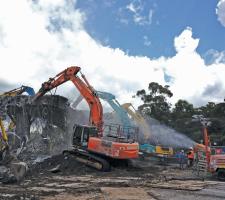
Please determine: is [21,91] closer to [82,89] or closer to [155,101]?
[82,89]

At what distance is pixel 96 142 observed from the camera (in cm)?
2317

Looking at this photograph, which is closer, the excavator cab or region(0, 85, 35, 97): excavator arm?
the excavator cab

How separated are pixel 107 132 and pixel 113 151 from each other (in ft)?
9.80

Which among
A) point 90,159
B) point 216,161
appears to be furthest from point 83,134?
point 216,161

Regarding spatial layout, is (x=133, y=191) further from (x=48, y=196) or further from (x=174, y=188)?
(x=48, y=196)

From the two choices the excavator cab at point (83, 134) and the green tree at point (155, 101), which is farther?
the green tree at point (155, 101)

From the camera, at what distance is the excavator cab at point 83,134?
23859 millimetres

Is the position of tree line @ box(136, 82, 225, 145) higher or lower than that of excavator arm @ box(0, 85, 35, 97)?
higher

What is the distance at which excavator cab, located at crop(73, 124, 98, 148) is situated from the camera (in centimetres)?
2386

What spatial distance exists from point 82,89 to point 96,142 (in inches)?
175

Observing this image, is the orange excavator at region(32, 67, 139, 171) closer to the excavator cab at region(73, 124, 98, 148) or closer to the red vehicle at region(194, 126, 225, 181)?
the excavator cab at region(73, 124, 98, 148)

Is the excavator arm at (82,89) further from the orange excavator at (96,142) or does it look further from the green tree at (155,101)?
the green tree at (155,101)

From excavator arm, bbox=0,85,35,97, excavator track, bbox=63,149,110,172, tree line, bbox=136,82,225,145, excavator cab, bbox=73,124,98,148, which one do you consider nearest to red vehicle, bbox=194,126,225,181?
excavator track, bbox=63,149,110,172

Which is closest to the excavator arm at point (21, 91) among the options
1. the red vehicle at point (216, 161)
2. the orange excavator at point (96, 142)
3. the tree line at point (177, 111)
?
the orange excavator at point (96, 142)
